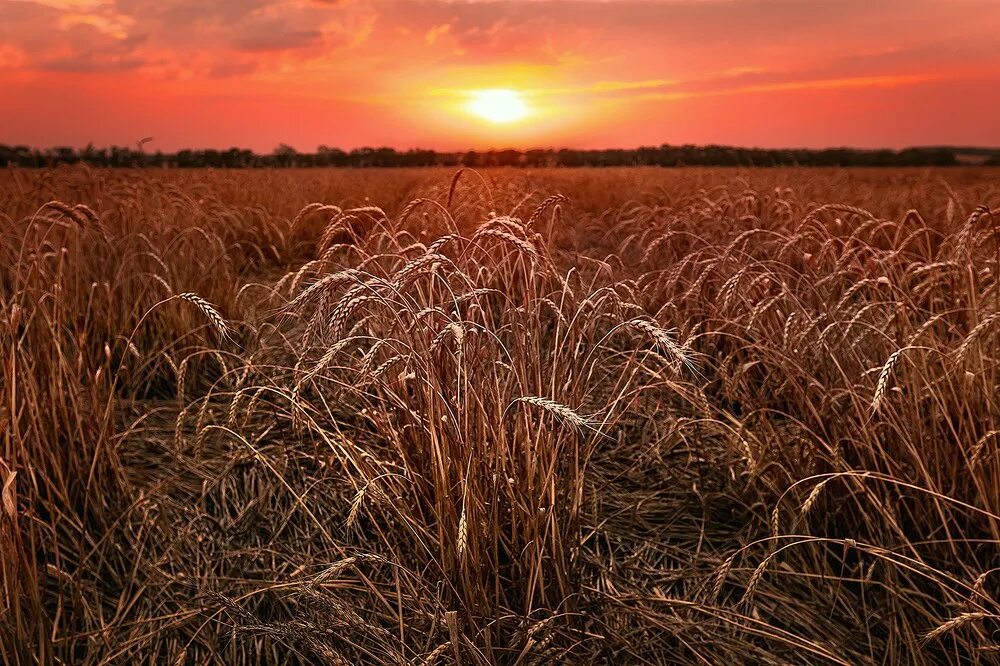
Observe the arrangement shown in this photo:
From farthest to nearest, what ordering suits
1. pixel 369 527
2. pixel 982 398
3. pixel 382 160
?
1. pixel 382 160
2. pixel 369 527
3. pixel 982 398

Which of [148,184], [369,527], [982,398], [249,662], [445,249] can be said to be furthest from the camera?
[148,184]

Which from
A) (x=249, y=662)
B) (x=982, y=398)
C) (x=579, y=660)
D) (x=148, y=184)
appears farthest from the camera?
(x=148, y=184)

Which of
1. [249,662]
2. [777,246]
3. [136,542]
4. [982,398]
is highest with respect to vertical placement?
[777,246]

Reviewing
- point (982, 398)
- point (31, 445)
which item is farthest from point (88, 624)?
point (982, 398)

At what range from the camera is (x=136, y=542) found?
77.5 inches

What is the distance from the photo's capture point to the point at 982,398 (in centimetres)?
203

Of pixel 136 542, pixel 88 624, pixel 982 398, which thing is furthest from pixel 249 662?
pixel 982 398

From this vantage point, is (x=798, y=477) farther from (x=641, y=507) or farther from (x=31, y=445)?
(x=31, y=445)

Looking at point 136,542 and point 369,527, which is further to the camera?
point 369,527

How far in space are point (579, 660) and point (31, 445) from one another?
1642 millimetres

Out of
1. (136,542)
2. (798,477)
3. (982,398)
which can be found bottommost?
(136,542)

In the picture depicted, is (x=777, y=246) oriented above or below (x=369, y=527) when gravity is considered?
above

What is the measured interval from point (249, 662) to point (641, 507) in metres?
1.25

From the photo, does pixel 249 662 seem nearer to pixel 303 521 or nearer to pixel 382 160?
pixel 303 521
